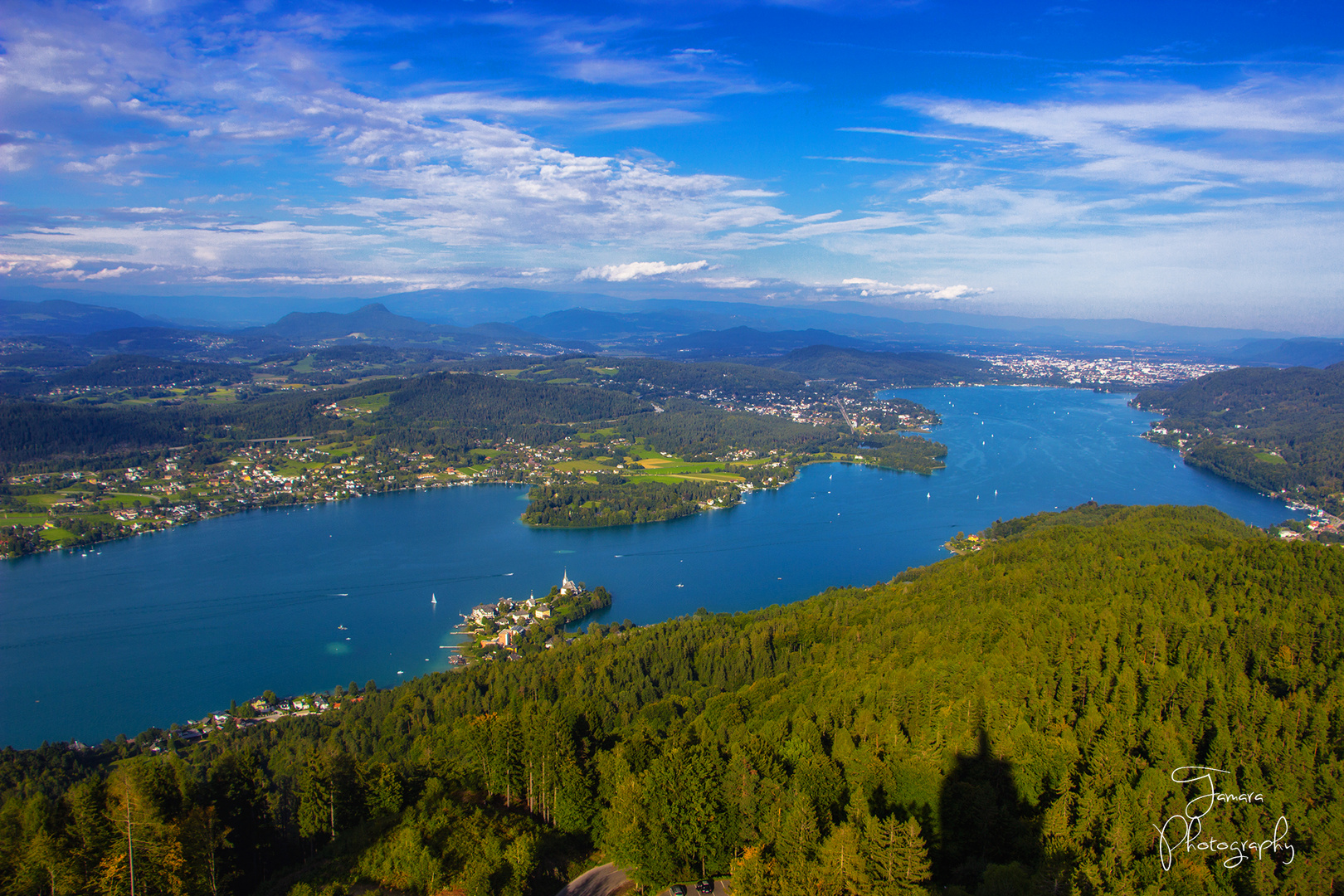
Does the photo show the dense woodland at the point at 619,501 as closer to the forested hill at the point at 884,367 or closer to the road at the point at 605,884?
the road at the point at 605,884

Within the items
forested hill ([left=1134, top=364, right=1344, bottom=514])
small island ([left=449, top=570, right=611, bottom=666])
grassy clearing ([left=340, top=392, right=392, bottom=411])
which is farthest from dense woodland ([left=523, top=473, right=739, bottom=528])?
forested hill ([left=1134, top=364, right=1344, bottom=514])

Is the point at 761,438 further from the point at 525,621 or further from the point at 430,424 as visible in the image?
the point at 525,621

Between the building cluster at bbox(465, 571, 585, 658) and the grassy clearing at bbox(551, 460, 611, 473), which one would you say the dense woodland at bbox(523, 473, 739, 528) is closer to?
the grassy clearing at bbox(551, 460, 611, 473)

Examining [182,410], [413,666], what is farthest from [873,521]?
[182,410]

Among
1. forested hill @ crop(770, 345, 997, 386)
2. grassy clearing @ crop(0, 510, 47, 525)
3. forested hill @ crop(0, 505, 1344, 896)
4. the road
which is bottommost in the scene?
grassy clearing @ crop(0, 510, 47, 525)

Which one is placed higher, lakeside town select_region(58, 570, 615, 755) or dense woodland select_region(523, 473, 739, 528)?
dense woodland select_region(523, 473, 739, 528)

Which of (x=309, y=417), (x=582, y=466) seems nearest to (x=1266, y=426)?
(x=582, y=466)

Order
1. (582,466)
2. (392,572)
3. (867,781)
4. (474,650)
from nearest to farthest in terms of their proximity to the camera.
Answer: (867,781) → (474,650) → (392,572) → (582,466)
